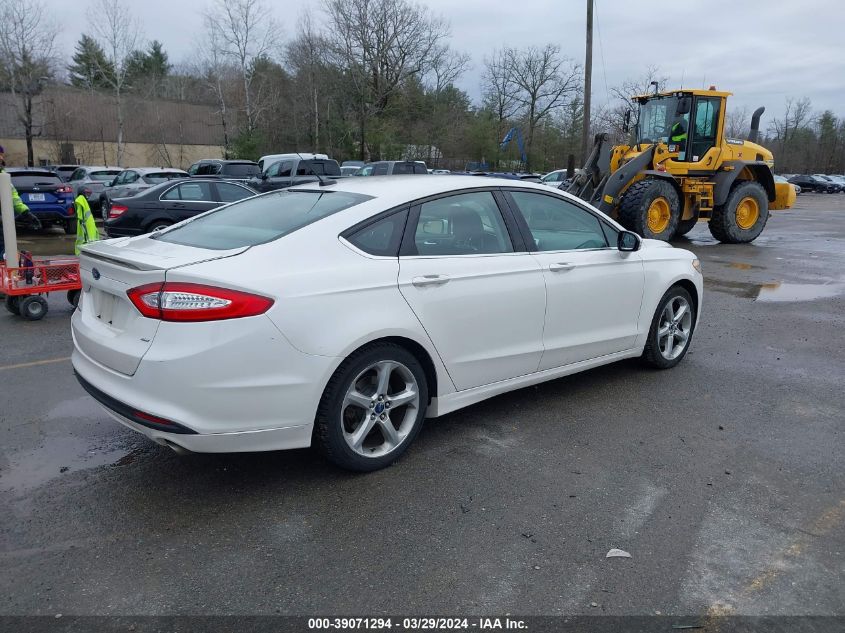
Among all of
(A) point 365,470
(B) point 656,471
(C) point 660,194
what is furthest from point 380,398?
(C) point 660,194

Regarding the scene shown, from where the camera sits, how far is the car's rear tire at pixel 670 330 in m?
5.53

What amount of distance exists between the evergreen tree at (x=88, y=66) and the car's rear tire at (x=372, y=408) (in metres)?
57.2

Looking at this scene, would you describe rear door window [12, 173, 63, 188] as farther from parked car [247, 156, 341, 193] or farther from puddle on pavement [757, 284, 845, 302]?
puddle on pavement [757, 284, 845, 302]

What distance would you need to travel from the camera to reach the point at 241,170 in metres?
21.8

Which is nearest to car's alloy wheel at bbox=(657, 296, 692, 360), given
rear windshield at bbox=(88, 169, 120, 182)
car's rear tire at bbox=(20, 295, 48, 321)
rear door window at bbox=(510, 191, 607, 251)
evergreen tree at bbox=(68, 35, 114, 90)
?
rear door window at bbox=(510, 191, 607, 251)

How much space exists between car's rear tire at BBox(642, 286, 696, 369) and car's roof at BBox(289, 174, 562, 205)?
1677 millimetres

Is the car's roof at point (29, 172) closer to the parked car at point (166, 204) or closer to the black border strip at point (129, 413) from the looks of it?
the parked car at point (166, 204)

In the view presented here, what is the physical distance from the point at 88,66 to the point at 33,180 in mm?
51850

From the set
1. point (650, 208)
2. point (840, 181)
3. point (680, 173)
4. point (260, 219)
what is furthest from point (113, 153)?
point (840, 181)

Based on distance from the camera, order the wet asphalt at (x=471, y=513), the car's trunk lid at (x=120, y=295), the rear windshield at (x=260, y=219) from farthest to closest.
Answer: the rear windshield at (x=260, y=219) < the car's trunk lid at (x=120, y=295) < the wet asphalt at (x=471, y=513)

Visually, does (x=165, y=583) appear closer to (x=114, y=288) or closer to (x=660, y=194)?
(x=114, y=288)

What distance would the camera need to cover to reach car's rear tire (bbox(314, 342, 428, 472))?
3461 millimetres

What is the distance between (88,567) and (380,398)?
158cm

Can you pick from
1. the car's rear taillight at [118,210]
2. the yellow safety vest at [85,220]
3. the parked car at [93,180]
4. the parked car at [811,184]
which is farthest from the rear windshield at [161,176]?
the parked car at [811,184]
